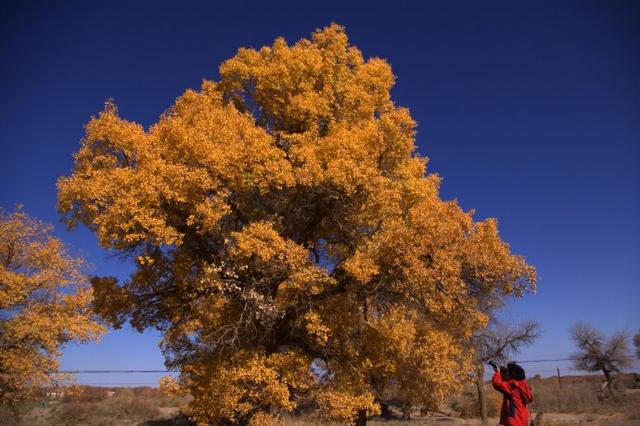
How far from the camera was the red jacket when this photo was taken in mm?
7930

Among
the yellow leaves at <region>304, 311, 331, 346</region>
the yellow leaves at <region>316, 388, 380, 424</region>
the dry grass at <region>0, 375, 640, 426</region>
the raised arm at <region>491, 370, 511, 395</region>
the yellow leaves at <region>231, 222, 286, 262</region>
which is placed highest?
the yellow leaves at <region>231, 222, 286, 262</region>

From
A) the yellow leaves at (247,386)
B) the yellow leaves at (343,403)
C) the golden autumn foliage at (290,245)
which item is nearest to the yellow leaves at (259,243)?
the golden autumn foliage at (290,245)

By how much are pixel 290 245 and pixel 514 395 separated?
6456 mm

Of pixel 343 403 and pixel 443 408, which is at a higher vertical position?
pixel 343 403

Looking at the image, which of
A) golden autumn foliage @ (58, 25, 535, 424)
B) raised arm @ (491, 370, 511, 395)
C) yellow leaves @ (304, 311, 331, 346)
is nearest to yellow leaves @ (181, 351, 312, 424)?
golden autumn foliage @ (58, 25, 535, 424)

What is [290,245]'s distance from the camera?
1261 centimetres

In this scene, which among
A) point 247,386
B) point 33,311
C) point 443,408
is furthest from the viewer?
point 443,408

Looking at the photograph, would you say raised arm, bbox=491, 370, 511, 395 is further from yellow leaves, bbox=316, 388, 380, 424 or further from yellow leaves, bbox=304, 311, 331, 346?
yellow leaves, bbox=316, 388, 380, 424

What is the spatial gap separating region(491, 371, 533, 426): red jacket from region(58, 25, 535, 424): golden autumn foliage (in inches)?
168

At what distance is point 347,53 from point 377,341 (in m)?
9.73

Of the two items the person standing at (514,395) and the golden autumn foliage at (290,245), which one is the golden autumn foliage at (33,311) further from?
the person standing at (514,395)

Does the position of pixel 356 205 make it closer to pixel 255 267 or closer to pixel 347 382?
pixel 255 267

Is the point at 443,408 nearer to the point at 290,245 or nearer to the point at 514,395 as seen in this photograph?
the point at 290,245

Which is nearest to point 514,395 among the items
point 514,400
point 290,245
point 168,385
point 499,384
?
point 514,400
